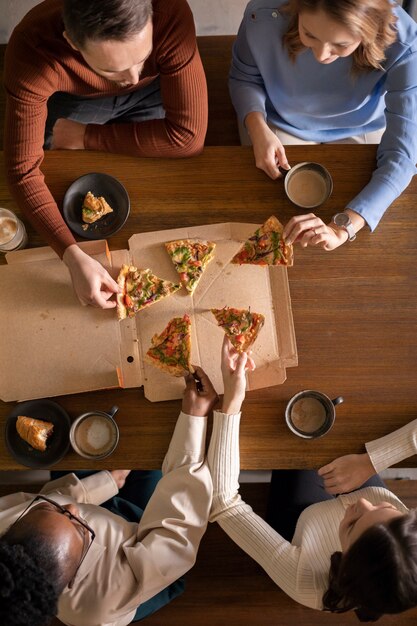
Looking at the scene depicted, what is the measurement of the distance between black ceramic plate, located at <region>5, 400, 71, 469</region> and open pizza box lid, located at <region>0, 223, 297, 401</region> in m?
0.05

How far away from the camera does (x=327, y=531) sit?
185 centimetres

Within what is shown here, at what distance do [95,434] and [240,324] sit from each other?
2.03ft

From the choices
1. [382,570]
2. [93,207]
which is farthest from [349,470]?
[93,207]

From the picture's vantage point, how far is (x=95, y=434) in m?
1.83

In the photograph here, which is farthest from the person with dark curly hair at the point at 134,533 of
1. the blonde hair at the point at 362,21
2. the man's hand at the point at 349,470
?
the blonde hair at the point at 362,21

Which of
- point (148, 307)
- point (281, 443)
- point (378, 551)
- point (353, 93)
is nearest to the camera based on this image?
point (378, 551)

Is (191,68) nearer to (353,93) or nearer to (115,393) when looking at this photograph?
(353,93)

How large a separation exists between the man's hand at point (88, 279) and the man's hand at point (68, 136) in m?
0.44

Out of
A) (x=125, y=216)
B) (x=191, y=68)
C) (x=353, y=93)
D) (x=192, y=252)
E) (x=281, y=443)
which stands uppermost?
(x=191, y=68)

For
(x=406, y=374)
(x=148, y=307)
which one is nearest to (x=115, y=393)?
(x=148, y=307)

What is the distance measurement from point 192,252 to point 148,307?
253mm

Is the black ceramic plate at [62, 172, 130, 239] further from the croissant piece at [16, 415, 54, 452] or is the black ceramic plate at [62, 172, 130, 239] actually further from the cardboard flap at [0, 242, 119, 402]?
the croissant piece at [16, 415, 54, 452]

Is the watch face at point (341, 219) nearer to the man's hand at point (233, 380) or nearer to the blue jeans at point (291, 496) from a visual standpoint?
the man's hand at point (233, 380)

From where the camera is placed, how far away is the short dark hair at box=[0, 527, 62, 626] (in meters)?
1.36
